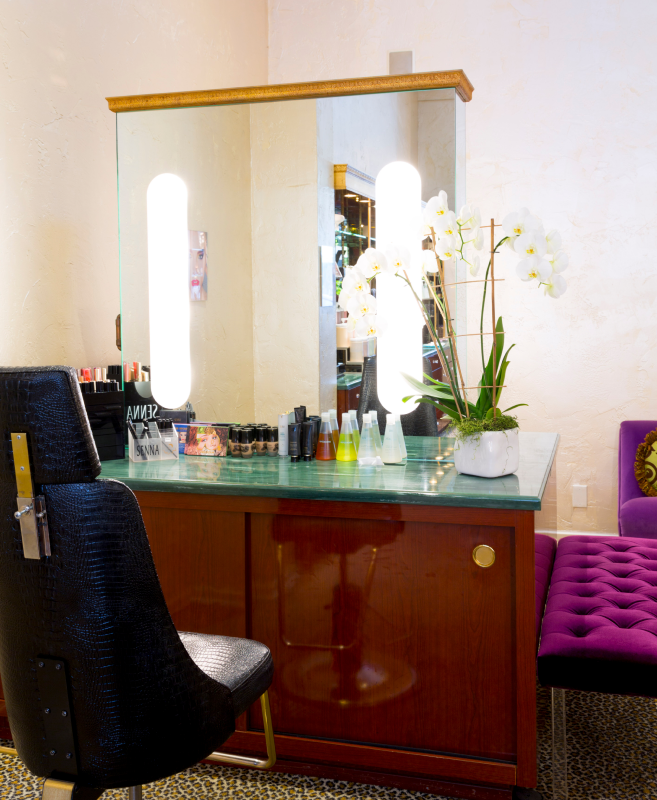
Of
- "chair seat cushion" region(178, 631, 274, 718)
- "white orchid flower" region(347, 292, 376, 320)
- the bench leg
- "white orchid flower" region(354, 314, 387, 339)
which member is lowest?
the bench leg

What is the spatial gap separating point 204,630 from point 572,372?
8.51 ft

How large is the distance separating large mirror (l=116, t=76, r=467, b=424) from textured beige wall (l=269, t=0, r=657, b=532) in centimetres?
195

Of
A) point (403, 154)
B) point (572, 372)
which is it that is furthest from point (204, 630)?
point (572, 372)

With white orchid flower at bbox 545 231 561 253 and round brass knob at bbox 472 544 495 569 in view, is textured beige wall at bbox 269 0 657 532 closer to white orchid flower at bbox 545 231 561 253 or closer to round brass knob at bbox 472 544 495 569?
white orchid flower at bbox 545 231 561 253

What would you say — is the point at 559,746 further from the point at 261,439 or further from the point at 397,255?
the point at 397,255

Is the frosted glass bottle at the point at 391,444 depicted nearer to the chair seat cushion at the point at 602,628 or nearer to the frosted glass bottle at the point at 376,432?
the frosted glass bottle at the point at 376,432

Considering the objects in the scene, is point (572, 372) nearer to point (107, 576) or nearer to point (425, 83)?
point (425, 83)

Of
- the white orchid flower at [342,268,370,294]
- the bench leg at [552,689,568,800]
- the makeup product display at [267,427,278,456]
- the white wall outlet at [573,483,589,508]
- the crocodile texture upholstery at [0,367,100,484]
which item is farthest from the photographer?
the white wall outlet at [573,483,589,508]

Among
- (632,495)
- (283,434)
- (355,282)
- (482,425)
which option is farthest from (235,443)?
(632,495)

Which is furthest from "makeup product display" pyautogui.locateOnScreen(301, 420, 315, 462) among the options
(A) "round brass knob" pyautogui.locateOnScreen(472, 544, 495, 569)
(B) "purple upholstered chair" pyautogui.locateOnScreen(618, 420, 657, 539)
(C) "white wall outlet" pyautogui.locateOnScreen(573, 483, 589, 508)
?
(C) "white wall outlet" pyautogui.locateOnScreen(573, 483, 589, 508)

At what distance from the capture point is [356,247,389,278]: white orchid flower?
1.89m

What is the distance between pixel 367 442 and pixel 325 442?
13cm

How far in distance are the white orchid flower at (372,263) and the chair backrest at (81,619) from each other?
99 cm

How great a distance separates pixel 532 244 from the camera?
177 cm
